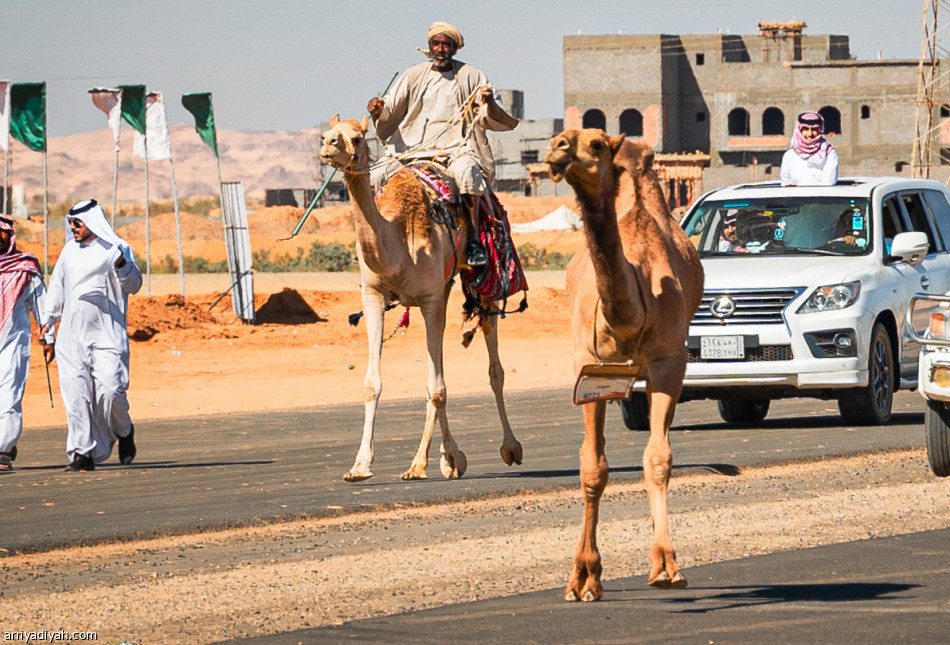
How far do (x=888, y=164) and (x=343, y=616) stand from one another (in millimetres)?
76683

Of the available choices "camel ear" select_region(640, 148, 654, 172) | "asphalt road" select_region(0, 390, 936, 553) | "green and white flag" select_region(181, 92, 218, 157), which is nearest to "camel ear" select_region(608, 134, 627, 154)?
"camel ear" select_region(640, 148, 654, 172)

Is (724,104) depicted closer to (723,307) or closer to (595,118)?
(595,118)

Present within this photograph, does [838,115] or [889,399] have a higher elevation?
[838,115]

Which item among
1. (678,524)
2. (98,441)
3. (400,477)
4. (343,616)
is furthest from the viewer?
(98,441)

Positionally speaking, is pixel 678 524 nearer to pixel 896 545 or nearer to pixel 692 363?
pixel 896 545

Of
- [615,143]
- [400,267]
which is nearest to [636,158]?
[615,143]

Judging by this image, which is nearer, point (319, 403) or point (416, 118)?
point (416, 118)

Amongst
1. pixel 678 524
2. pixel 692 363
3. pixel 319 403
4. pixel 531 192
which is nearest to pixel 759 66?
pixel 531 192

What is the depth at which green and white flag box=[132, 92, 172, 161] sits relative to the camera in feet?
116

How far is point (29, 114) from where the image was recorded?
34688 mm

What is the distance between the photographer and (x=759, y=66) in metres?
84.0

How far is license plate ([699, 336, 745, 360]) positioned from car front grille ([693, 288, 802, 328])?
0.17 metres

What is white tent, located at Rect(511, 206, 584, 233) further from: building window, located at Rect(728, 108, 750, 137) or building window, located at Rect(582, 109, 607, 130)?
building window, located at Rect(728, 108, 750, 137)
